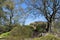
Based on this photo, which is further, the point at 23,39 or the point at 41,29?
the point at 41,29

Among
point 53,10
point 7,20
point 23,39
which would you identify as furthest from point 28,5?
point 23,39

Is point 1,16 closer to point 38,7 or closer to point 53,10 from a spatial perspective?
point 38,7

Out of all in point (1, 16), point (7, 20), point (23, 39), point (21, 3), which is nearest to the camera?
point (23, 39)

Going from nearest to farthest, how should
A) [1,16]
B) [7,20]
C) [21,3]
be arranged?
[21,3]
[1,16]
[7,20]

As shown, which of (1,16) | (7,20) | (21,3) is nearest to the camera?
(21,3)

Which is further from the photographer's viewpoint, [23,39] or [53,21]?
[53,21]

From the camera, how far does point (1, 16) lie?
30516mm

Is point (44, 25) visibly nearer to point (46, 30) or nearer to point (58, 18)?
point (46, 30)

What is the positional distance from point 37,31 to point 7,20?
804cm

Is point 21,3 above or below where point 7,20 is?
above

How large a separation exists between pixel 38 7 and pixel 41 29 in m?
3.63

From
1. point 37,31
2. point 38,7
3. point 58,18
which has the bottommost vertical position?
point 37,31

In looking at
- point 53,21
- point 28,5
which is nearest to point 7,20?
point 28,5

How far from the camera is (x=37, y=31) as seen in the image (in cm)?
2895
